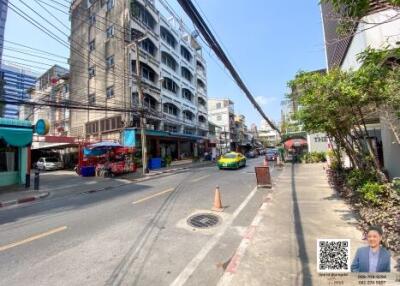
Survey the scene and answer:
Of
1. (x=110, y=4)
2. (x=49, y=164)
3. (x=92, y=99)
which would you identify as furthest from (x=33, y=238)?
(x=110, y=4)

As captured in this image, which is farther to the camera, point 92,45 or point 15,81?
point 92,45

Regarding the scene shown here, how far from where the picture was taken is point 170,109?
36.9m

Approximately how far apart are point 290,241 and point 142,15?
33182 millimetres

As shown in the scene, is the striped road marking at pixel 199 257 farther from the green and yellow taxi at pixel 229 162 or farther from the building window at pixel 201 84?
the building window at pixel 201 84

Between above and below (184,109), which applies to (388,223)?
below

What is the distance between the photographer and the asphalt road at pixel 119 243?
165 inches

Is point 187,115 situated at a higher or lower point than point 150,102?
lower

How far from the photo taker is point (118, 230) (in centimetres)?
645

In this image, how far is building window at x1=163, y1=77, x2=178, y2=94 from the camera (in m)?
35.6

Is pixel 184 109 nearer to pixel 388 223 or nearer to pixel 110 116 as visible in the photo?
pixel 110 116

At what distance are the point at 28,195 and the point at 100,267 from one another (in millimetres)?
10868

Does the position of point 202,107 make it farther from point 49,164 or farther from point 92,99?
point 49,164

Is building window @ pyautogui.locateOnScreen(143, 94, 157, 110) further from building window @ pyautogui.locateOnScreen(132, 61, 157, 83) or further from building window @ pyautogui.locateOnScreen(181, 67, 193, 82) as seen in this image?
building window @ pyautogui.locateOnScreen(181, 67, 193, 82)

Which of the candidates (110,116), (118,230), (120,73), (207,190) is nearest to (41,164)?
(110,116)
